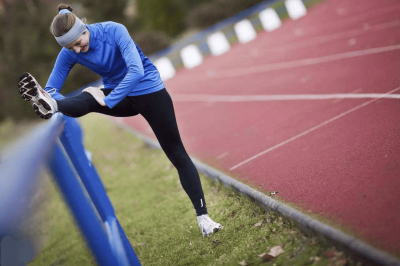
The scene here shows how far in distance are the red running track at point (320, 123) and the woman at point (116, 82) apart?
3.83 feet

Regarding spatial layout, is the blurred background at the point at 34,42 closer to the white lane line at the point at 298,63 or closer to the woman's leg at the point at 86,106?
the white lane line at the point at 298,63

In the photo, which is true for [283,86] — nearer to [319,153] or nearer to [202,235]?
[319,153]

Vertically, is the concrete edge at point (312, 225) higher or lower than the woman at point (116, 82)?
lower

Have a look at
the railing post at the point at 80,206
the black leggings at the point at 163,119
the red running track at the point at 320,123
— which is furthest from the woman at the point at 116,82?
the red running track at the point at 320,123

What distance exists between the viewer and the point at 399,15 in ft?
40.9

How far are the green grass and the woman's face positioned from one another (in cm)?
125

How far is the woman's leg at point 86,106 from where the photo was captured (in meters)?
3.71

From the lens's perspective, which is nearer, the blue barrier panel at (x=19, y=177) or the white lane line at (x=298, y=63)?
the blue barrier panel at (x=19, y=177)

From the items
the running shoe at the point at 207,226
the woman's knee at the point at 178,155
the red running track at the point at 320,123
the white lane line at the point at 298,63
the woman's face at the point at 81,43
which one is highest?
the woman's face at the point at 81,43

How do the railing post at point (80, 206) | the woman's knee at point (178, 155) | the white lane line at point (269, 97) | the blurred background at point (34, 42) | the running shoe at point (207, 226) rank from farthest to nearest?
the blurred background at point (34, 42)
the white lane line at point (269, 97)
the running shoe at point (207, 226)
the woman's knee at point (178, 155)
the railing post at point (80, 206)

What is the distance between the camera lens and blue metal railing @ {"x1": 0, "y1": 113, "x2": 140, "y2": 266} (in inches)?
85.2

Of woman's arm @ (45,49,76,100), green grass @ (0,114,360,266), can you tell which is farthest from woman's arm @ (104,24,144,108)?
green grass @ (0,114,360,266)

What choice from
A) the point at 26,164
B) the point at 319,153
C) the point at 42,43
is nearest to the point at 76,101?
the point at 26,164

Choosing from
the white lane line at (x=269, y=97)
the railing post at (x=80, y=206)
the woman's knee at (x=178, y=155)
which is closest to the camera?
the railing post at (x=80, y=206)
